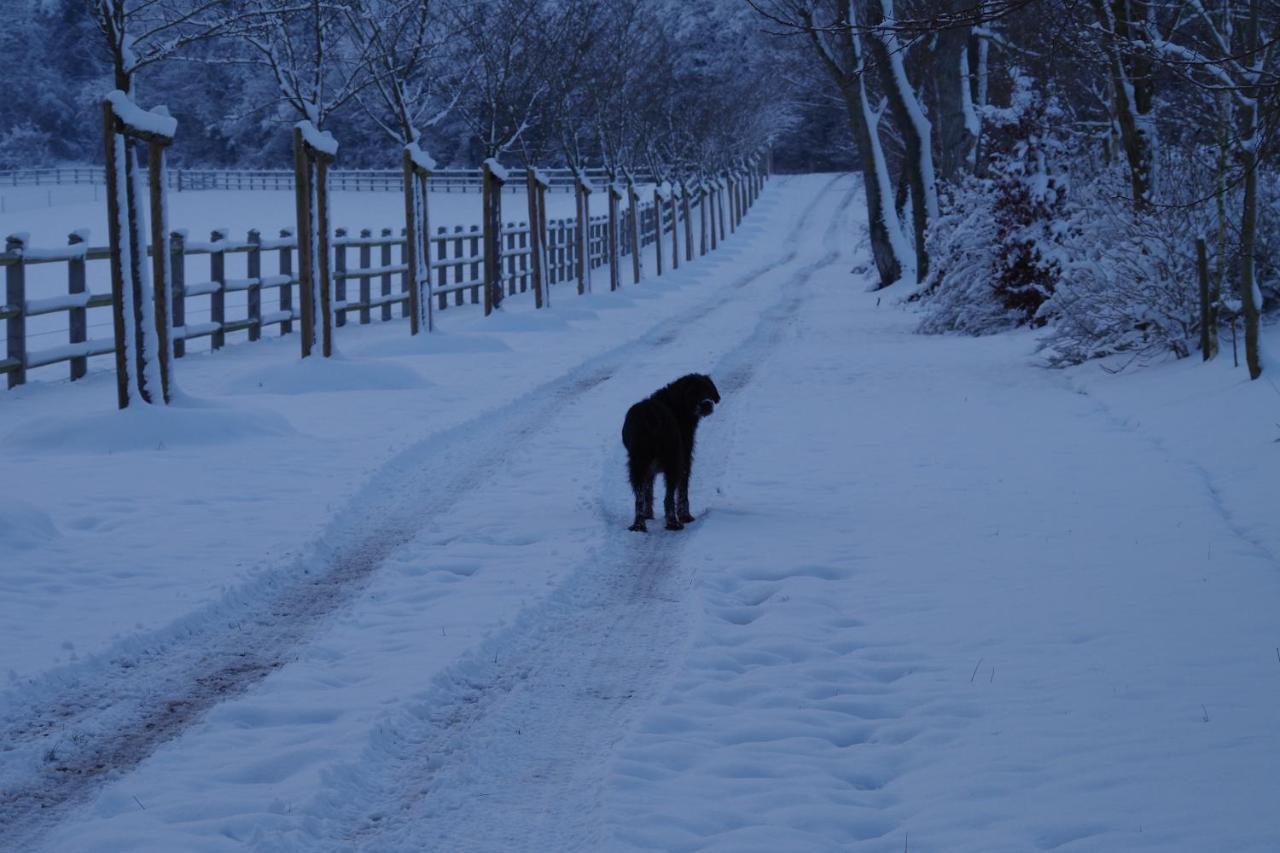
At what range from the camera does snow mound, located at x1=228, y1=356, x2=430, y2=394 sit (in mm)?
14266

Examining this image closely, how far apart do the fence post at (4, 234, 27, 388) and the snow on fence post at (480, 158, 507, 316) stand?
8.55 meters

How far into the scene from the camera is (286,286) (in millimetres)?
20844

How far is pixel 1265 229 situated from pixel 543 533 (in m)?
9.36

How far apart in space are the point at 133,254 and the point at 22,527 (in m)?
3.95

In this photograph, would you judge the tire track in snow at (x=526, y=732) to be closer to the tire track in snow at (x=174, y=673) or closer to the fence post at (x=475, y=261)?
the tire track in snow at (x=174, y=673)

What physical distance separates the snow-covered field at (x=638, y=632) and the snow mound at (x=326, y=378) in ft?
6.99

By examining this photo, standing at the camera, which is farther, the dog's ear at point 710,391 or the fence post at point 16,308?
the fence post at point 16,308

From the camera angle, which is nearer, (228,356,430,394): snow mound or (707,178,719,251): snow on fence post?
(228,356,430,394): snow mound

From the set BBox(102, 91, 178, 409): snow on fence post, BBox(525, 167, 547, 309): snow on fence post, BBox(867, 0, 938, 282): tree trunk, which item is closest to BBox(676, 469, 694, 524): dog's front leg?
BBox(102, 91, 178, 409): snow on fence post

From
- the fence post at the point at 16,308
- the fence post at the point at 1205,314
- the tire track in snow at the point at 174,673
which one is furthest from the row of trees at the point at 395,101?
the fence post at the point at 1205,314

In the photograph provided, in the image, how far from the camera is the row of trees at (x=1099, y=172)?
1109cm

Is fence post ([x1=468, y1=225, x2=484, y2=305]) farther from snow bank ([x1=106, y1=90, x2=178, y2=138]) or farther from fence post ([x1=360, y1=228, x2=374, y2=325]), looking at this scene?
snow bank ([x1=106, y1=90, x2=178, y2=138])

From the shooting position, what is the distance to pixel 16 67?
6756 cm

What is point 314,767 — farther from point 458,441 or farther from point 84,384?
point 84,384
